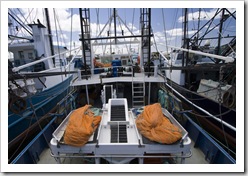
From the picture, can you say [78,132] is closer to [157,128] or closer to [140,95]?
[157,128]

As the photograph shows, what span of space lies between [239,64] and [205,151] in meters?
2.16

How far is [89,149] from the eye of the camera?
8.75 feet

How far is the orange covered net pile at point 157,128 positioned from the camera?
2.62m

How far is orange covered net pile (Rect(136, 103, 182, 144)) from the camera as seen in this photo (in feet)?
8.59

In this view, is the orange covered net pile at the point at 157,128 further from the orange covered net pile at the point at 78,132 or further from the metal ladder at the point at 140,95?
the metal ladder at the point at 140,95

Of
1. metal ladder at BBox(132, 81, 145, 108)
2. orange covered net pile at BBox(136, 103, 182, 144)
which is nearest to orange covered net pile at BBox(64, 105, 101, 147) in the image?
orange covered net pile at BBox(136, 103, 182, 144)

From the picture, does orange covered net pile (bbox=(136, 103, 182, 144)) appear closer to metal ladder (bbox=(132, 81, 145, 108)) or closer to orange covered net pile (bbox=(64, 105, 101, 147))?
orange covered net pile (bbox=(64, 105, 101, 147))

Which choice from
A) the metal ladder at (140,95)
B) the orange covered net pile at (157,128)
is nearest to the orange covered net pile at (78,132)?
the orange covered net pile at (157,128)

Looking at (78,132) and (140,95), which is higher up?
(140,95)

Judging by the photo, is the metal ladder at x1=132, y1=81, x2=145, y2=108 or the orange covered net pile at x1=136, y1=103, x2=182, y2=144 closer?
the orange covered net pile at x1=136, y1=103, x2=182, y2=144

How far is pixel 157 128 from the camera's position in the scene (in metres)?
2.81

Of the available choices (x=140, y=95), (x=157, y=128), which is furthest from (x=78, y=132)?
(x=140, y=95)

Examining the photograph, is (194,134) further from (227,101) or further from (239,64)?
(239,64)

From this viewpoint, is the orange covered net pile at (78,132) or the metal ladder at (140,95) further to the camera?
the metal ladder at (140,95)
